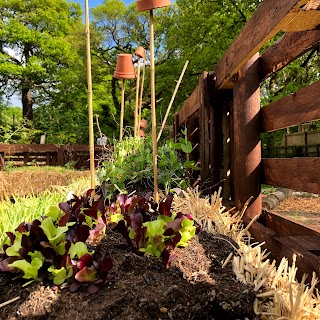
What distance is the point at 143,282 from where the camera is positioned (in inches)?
44.8

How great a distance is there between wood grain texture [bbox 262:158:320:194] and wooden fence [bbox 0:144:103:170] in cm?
1029

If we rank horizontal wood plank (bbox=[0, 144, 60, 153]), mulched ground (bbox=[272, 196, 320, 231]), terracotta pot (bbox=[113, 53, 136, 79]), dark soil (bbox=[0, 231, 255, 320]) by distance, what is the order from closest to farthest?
dark soil (bbox=[0, 231, 255, 320]), terracotta pot (bbox=[113, 53, 136, 79]), mulched ground (bbox=[272, 196, 320, 231]), horizontal wood plank (bbox=[0, 144, 60, 153])

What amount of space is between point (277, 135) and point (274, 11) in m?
10.5

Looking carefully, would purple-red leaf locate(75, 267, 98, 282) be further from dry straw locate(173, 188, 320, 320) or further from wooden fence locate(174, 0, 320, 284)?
wooden fence locate(174, 0, 320, 284)

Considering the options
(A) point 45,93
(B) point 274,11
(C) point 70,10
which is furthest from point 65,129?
(B) point 274,11

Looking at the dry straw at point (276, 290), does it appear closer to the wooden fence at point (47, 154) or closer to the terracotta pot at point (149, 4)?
the terracotta pot at point (149, 4)

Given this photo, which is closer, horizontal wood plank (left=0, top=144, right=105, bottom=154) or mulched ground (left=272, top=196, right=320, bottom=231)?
mulched ground (left=272, top=196, right=320, bottom=231)

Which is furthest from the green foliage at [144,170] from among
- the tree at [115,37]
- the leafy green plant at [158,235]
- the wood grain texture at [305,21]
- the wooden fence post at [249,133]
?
the tree at [115,37]

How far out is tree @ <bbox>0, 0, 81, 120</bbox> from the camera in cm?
2147

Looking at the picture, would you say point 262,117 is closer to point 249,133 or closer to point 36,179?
point 249,133

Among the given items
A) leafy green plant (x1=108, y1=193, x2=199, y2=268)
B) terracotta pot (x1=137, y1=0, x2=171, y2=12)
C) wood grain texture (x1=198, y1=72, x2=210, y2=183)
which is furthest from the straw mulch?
leafy green plant (x1=108, y1=193, x2=199, y2=268)

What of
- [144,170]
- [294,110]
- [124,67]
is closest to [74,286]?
[294,110]

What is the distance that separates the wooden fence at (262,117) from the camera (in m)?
1.64

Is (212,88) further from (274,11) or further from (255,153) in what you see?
(274,11)
